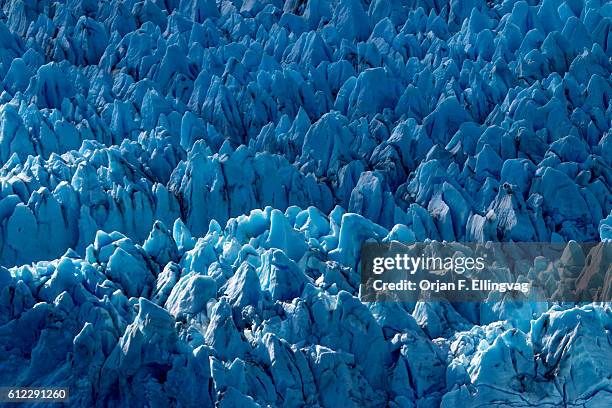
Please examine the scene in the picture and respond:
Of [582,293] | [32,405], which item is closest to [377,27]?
[582,293]

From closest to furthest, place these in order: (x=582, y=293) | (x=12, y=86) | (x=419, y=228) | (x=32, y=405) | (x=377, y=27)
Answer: (x=32, y=405), (x=582, y=293), (x=419, y=228), (x=12, y=86), (x=377, y=27)

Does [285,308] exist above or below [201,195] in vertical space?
below

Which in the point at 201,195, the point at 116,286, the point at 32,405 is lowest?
the point at 32,405

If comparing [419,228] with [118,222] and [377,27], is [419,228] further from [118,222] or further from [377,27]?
[377,27]

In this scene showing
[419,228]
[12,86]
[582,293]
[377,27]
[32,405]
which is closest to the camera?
[32,405]

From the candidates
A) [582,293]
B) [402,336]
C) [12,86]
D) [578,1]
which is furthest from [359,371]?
[578,1]

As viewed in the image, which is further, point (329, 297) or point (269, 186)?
point (269, 186)
